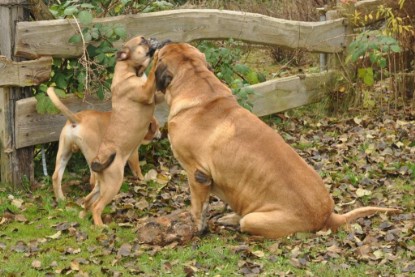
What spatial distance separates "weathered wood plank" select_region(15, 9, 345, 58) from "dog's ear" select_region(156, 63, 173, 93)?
161 cm

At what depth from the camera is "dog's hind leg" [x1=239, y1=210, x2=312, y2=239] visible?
22.8ft

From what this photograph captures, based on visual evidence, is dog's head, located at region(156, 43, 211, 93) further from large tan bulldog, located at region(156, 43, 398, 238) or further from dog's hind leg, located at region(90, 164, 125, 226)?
dog's hind leg, located at region(90, 164, 125, 226)

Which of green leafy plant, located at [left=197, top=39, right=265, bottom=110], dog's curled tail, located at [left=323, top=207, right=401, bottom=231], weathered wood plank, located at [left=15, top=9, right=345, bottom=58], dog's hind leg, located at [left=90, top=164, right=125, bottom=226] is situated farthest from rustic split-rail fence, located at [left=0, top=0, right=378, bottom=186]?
dog's curled tail, located at [left=323, top=207, right=401, bottom=231]

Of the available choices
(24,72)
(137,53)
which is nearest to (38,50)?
(24,72)

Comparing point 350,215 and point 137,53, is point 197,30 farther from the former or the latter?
point 350,215

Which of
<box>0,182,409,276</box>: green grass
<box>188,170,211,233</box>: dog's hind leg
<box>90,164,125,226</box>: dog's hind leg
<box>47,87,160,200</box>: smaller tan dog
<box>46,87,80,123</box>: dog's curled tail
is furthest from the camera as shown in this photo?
<box>47,87,160,200</box>: smaller tan dog

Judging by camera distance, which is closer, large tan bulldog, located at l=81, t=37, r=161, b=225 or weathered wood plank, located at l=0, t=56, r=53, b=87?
large tan bulldog, located at l=81, t=37, r=161, b=225

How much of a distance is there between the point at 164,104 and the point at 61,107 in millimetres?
2045

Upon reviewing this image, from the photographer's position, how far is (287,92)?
37.6 ft

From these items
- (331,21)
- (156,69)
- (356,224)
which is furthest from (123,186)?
(331,21)

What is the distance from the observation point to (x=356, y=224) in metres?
7.21

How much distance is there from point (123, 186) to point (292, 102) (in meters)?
3.46

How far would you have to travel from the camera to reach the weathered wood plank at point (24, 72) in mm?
8367

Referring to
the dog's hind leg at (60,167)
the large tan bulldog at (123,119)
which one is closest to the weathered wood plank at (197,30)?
the large tan bulldog at (123,119)
